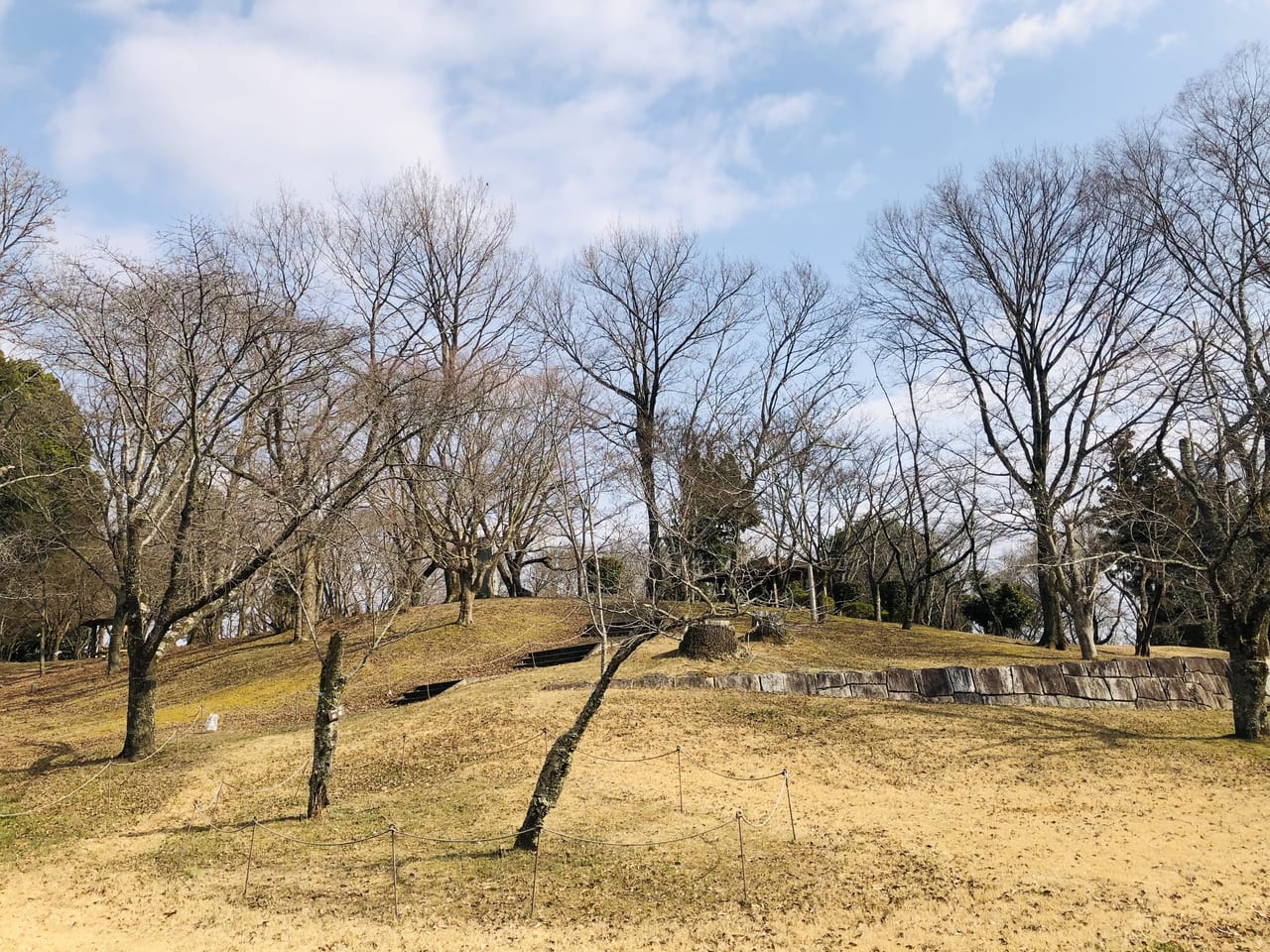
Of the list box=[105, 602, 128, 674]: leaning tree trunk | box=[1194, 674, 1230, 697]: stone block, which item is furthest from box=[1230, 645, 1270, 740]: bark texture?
box=[105, 602, 128, 674]: leaning tree trunk

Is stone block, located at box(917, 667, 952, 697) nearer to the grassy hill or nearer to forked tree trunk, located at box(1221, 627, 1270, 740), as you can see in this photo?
the grassy hill

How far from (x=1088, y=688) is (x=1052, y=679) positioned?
2.21ft

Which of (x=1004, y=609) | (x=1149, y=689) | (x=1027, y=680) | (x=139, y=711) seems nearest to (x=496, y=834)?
(x=139, y=711)

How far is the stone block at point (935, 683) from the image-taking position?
51.1ft

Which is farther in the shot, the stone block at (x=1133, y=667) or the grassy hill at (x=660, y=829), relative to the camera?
the stone block at (x=1133, y=667)

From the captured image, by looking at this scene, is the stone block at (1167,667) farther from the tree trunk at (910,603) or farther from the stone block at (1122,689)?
the tree trunk at (910,603)

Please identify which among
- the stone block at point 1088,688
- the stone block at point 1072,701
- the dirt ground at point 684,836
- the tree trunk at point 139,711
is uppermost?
the tree trunk at point 139,711

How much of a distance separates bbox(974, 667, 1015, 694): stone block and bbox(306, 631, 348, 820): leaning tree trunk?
1195cm

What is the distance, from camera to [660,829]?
945 centimetres

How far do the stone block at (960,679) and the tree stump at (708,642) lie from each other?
477 cm

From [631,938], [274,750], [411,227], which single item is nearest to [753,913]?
[631,938]

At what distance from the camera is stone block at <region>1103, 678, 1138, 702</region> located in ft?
49.4

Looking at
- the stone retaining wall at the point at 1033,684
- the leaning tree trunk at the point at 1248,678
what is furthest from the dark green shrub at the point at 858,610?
the leaning tree trunk at the point at 1248,678

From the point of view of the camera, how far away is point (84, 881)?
8484mm
